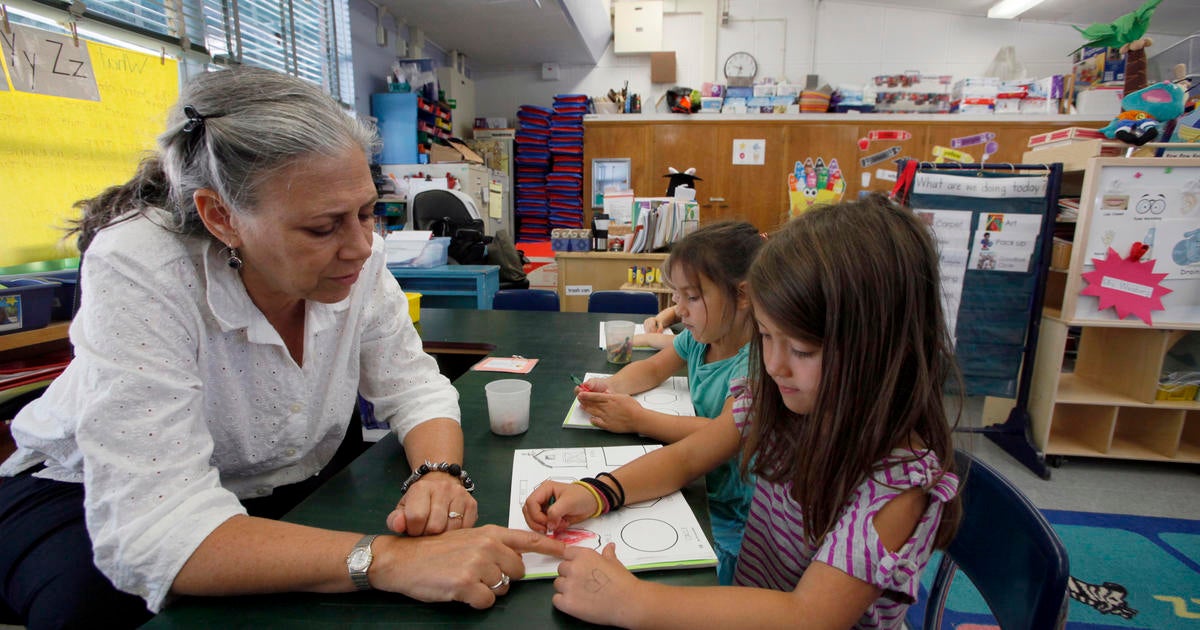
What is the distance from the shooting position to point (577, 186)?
6.29 metres

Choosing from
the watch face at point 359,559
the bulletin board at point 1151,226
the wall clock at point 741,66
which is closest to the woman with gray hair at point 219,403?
the watch face at point 359,559

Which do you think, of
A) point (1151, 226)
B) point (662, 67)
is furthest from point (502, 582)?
point (662, 67)

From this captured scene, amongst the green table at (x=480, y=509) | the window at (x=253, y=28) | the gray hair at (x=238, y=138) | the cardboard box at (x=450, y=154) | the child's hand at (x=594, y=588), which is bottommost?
the green table at (x=480, y=509)

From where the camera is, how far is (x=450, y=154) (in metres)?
4.66

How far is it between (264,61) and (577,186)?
3.58m

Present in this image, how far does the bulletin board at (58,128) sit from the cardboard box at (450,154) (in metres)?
2.34

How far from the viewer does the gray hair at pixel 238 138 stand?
31.0 inches

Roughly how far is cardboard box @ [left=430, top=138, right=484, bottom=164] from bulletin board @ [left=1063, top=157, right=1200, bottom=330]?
4083mm

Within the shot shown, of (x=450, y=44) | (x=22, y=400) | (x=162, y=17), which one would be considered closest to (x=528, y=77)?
(x=450, y=44)

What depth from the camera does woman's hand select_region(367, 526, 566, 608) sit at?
649mm

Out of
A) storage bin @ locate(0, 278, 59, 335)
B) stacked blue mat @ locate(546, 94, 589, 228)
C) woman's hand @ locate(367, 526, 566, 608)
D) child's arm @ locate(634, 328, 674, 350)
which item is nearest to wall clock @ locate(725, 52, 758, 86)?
stacked blue mat @ locate(546, 94, 589, 228)

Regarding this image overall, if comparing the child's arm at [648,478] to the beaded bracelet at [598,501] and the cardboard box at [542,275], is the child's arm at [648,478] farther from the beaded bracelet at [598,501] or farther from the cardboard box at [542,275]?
the cardboard box at [542,275]

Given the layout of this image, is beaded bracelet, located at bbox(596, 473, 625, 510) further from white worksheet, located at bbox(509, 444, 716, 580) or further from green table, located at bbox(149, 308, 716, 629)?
green table, located at bbox(149, 308, 716, 629)

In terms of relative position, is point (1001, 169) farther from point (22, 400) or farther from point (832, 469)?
point (22, 400)
